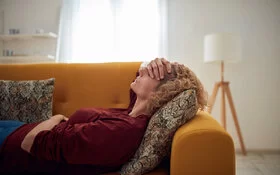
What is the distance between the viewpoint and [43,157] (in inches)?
42.3

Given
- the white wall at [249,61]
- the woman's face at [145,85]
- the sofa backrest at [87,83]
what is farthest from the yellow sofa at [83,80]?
the white wall at [249,61]

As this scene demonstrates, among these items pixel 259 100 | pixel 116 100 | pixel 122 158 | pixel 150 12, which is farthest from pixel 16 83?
pixel 259 100

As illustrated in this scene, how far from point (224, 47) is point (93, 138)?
2233mm

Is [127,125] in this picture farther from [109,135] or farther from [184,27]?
[184,27]

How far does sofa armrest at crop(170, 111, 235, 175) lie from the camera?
0.90m

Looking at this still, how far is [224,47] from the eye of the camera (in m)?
2.80

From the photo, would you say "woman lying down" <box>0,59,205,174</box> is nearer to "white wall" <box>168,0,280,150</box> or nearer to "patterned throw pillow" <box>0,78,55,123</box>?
"patterned throw pillow" <box>0,78,55,123</box>

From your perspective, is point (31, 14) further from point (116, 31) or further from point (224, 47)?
point (224, 47)

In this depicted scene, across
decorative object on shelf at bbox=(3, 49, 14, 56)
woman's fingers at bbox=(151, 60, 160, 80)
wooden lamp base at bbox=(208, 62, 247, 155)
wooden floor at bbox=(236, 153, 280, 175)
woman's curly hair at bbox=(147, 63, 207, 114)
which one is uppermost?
decorative object on shelf at bbox=(3, 49, 14, 56)

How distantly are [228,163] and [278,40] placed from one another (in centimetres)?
292

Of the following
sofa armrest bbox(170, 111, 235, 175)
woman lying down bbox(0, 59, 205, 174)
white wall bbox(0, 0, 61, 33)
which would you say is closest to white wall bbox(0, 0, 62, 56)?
white wall bbox(0, 0, 61, 33)

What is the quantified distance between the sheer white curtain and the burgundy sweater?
2343 millimetres

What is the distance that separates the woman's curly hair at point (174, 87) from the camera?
120 centimetres

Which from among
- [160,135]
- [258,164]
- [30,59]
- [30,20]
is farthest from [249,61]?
[30,20]
